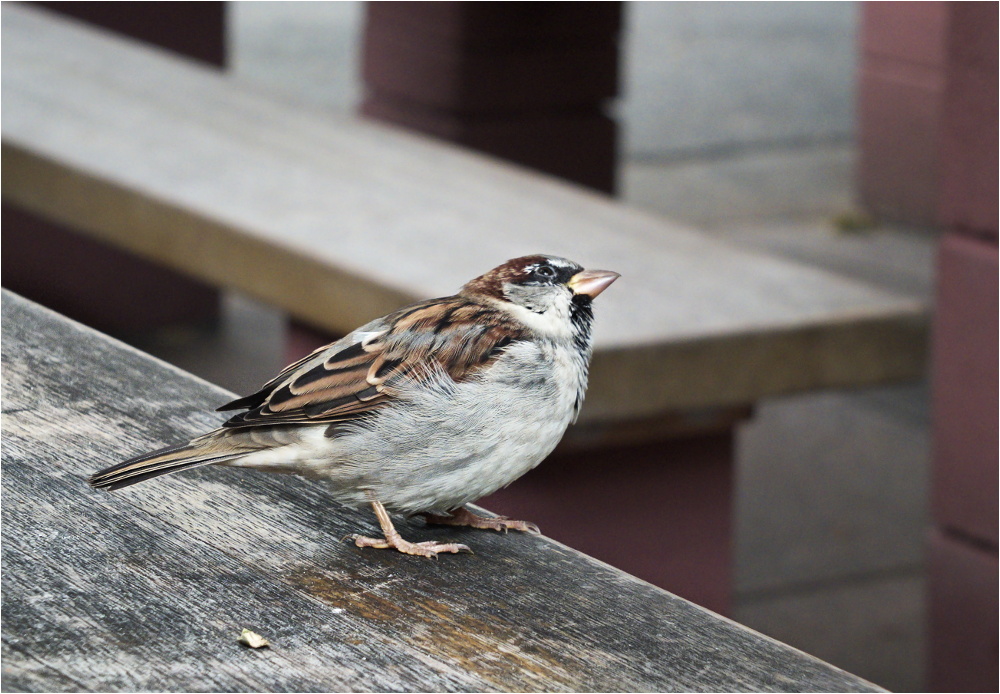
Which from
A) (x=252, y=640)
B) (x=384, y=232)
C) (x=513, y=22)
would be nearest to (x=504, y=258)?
(x=384, y=232)

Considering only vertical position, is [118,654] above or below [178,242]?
above

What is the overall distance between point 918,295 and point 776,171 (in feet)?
8.95

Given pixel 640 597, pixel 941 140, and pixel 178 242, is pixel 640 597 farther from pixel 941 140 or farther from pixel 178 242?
pixel 178 242

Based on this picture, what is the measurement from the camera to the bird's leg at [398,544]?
1561 mm

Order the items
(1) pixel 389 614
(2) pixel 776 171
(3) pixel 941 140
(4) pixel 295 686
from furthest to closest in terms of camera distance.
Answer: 1. (2) pixel 776 171
2. (3) pixel 941 140
3. (1) pixel 389 614
4. (4) pixel 295 686

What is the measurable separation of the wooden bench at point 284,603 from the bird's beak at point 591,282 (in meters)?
0.30

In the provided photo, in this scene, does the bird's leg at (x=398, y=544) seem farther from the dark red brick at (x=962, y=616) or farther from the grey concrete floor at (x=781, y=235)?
the dark red brick at (x=962, y=616)

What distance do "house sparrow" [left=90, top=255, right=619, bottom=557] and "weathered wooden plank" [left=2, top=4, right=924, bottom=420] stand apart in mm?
1381

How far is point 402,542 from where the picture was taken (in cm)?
157

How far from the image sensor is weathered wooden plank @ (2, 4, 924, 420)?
3.19 meters

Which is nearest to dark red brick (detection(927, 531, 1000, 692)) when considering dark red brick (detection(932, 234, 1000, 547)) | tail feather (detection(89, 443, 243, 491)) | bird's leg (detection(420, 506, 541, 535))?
dark red brick (detection(932, 234, 1000, 547))

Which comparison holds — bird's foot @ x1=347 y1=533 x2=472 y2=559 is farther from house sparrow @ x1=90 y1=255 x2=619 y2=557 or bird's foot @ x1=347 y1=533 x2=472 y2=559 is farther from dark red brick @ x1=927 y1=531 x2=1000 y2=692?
dark red brick @ x1=927 y1=531 x2=1000 y2=692

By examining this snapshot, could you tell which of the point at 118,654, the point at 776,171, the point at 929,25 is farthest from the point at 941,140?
the point at 776,171

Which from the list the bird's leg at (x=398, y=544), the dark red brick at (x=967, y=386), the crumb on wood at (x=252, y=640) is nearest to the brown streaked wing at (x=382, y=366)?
the bird's leg at (x=398, y=544)
